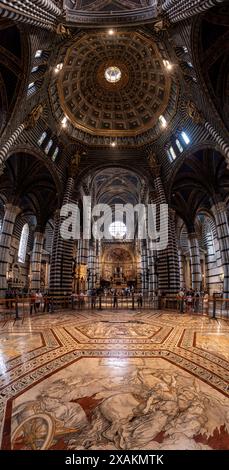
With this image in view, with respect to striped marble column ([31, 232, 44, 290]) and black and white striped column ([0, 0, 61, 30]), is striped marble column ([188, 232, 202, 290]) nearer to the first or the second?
striped marble column ([31, 232, 44, 290])

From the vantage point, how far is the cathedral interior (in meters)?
2.50

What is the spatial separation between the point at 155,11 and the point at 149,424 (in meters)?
17.1

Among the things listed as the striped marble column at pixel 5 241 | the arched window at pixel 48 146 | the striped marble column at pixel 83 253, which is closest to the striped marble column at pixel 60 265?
the striped marble column at pixel 5 241

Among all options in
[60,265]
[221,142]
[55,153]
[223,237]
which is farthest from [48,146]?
[223,237]

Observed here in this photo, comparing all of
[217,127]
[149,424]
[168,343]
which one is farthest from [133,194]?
[149,424]

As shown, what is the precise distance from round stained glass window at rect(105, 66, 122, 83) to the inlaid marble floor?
71.6 feet

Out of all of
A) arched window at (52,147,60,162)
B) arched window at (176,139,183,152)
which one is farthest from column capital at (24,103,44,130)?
arched window at (176,139,183,152)

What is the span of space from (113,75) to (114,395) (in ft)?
76.6

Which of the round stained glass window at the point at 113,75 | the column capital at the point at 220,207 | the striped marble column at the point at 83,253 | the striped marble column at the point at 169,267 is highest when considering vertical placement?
the round stained glass window at the point at 113,75

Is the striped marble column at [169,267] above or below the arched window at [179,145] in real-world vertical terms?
below

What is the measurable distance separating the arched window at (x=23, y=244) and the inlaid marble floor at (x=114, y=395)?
27076 mm

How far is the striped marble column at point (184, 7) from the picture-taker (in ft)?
25.2

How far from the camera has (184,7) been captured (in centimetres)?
884

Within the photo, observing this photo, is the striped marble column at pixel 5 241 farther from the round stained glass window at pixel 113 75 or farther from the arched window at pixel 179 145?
the arched window at pixel 179 145
